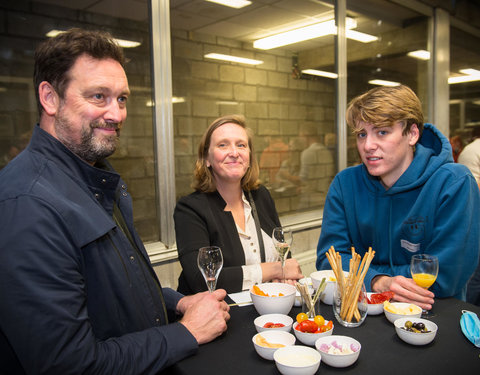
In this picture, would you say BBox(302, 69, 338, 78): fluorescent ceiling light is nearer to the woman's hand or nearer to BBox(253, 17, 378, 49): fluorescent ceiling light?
BBox(253, 17, 378, 49): fluorescent ceiling light

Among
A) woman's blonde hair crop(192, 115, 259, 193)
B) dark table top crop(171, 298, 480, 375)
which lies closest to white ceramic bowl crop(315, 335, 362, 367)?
dark table top crop(171, 298, 480, 375)

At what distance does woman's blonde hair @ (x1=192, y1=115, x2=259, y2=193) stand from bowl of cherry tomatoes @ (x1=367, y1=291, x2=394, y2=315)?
3.51 feet

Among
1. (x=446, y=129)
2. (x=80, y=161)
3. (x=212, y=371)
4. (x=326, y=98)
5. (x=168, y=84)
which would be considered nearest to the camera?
(x=212, y=371)

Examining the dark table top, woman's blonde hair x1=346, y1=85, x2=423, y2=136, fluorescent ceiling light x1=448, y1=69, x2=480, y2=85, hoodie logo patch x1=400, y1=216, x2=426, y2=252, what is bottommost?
the dark table top

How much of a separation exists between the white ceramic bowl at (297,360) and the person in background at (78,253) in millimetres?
244

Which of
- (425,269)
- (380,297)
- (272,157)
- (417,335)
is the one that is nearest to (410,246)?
(425,269)

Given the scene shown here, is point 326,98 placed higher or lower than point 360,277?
higher

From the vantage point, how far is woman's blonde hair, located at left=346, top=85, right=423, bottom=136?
64.1 inches

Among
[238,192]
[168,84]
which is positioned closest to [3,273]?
[238,192]

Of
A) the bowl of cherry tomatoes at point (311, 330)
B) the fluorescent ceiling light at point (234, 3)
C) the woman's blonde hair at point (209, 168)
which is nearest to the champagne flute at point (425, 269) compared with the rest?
the bowl of cherry tomatoes at point (311, 330)

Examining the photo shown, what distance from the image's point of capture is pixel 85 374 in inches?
37.0

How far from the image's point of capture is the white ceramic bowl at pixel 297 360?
92 centimetres

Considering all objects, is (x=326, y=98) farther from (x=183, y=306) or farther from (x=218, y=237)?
(x=183, y=306)

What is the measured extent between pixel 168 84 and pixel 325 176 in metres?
2.23
